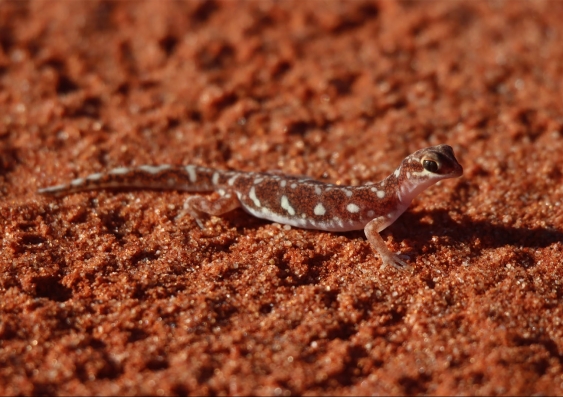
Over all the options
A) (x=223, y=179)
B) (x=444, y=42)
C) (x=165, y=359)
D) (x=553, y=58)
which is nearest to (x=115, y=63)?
(x=223, y=179)

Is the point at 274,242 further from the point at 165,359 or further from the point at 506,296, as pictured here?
the point at 506,296

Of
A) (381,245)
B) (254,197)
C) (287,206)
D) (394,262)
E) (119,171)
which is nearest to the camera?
(394,262)

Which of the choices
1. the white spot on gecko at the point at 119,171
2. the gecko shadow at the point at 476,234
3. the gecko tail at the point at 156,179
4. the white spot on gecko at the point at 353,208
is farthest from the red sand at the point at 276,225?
the white spot on gecko at the point at 353,208

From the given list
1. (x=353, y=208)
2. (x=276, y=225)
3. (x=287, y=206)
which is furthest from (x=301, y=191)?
(x=353, y=208)

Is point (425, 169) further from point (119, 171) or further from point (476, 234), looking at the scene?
point (119, 171)

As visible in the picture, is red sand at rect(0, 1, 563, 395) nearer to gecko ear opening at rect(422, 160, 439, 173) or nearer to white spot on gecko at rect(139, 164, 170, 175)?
white spot on gecko at rect(139, 164, 170, 175)

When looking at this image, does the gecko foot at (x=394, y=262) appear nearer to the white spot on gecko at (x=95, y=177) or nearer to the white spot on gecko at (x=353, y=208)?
the white spot on gecko at (x=353, y=208)
